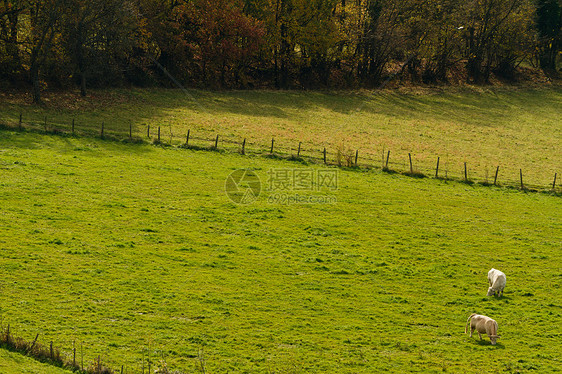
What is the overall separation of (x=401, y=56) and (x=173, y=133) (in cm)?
4753

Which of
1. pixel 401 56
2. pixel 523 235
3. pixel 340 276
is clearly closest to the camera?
pixel 340 276

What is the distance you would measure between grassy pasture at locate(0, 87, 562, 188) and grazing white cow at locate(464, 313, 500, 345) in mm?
24669

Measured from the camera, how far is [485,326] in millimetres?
22219

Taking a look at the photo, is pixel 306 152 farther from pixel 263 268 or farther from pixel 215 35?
pixel 215 35

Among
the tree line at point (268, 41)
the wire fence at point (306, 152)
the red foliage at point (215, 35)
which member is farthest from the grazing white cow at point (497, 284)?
the red foliage at point (215, 35)

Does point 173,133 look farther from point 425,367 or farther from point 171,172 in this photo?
point 425,367

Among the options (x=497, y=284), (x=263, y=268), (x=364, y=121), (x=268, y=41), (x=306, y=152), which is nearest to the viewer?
(x=497, y=284)

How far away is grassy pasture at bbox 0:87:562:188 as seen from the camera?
51.6 metres

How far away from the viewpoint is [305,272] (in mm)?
28141

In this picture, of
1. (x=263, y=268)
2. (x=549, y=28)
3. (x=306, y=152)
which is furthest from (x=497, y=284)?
(x=549, y=28)

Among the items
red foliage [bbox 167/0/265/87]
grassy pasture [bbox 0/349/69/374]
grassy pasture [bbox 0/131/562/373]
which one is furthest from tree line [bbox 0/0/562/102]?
grassy pasture [bbox 0/349/69/374]

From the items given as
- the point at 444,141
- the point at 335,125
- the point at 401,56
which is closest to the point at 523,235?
the point at 444,141

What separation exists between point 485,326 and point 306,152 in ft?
92.2

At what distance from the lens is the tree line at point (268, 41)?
5881 centimetres
